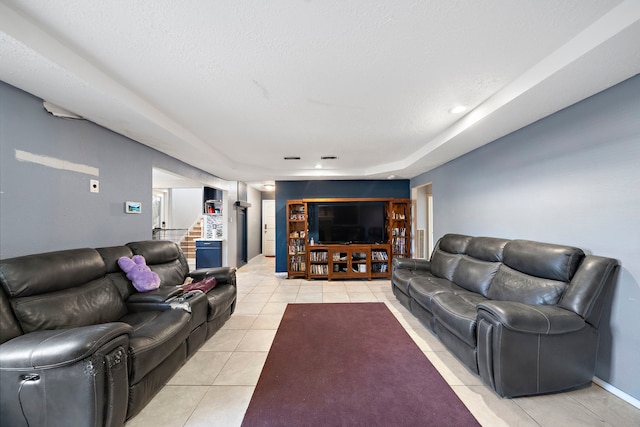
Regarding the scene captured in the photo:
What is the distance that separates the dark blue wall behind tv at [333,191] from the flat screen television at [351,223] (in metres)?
0.44

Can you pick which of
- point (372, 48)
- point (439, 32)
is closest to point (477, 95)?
point (439, 32)

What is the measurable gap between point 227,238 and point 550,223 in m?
5.69

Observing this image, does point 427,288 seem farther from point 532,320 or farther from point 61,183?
point 61,183

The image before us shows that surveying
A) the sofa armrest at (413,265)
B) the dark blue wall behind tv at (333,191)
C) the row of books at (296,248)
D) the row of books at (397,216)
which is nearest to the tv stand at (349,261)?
the row of books at (296,248)

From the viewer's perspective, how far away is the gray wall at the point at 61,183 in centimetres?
169

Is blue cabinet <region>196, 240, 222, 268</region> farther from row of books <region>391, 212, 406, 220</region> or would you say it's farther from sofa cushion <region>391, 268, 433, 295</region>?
row of books <region>391, 212, 406, 220</region>

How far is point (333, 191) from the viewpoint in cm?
551

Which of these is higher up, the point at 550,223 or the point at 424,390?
the point at 550,223

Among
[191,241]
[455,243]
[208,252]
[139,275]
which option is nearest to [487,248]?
[455,243]

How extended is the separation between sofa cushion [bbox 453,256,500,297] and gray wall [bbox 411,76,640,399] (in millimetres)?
465

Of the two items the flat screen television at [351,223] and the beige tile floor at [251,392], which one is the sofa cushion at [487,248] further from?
the flat screen television at [351,223]

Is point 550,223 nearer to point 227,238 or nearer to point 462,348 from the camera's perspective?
point 462,348

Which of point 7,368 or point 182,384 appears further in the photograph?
point 182,384

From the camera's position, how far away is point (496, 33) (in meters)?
1.37
